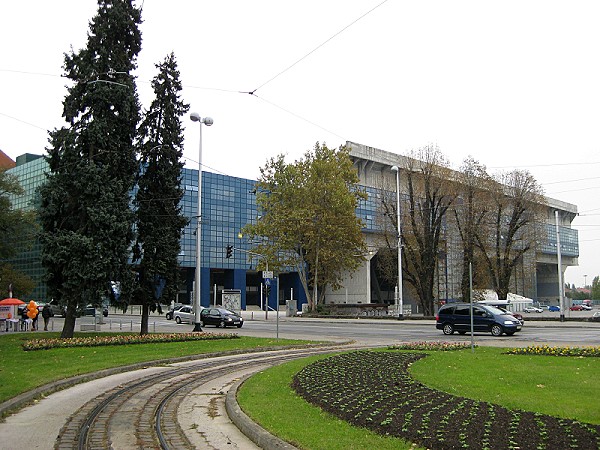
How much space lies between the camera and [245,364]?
1819 cm

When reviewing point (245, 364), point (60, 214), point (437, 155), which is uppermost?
point (437, 155)

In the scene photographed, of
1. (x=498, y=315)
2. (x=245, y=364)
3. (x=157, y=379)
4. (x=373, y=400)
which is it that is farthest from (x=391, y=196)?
(x=373, y=400)

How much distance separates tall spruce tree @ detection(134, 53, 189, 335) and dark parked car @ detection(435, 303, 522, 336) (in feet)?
48.9

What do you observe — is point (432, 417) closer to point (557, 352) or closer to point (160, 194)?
point (557, 352)

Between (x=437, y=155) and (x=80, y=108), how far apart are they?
34.9 m

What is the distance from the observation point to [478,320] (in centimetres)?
3048

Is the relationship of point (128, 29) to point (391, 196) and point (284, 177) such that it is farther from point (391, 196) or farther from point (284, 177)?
point (391, 196)

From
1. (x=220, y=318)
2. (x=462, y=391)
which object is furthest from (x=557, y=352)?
(x=220, y=318)

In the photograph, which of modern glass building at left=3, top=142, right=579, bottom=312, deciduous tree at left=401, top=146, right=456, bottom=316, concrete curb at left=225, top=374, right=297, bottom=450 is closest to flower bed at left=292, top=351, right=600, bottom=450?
concrete curb at left=225, top=374, right=297, bottom=450

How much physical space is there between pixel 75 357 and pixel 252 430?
42.9 feet

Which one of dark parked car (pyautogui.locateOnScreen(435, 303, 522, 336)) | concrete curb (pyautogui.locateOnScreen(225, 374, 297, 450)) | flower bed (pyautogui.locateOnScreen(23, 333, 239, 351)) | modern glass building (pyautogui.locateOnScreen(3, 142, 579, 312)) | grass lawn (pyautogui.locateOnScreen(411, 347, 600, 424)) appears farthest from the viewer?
modern glass building (pyautogui.locateOnScreen(3, 142, 579, 312))

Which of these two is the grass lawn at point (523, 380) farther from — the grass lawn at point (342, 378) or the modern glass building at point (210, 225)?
the modern glass building at point (210, 225)

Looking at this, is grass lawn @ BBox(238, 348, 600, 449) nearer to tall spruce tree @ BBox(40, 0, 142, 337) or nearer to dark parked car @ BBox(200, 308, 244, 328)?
tall spruce tree @ BBox(40, 0, 142, 337)

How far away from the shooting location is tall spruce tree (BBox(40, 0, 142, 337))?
85.8ft
